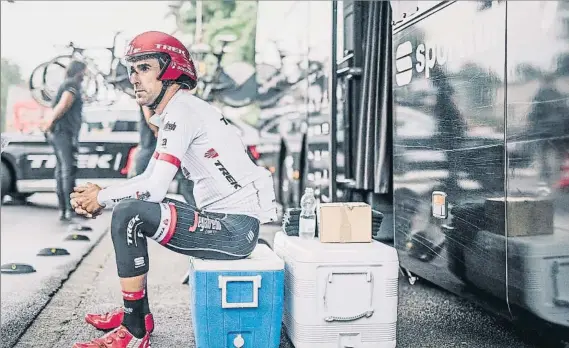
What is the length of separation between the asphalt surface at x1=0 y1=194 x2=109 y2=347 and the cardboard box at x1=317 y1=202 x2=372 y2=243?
1478mm

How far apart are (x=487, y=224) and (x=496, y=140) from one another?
361 mm

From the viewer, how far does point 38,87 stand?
7562 mm

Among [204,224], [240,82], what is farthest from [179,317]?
[240,82]

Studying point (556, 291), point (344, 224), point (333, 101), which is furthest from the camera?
point (333, 101)

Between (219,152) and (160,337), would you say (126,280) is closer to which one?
(160,337)

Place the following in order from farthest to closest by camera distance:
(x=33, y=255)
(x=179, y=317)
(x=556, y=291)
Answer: (x=33, y=255)
(x=179, y=317)
(x=556, y=291)

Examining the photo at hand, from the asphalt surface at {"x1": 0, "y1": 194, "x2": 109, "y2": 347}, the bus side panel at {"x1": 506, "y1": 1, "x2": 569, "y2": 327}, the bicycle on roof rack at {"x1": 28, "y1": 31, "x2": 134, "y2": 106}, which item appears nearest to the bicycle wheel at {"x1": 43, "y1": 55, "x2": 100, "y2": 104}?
the bicycle on roof rack at {"x1": 28, "y1": 31, "x2": 134, "y2": 106}

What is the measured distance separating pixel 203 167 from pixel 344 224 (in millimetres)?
678

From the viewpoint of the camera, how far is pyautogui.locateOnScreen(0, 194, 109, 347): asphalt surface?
400 cm

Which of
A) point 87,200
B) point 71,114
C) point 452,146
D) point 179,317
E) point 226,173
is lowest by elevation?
point 179,317

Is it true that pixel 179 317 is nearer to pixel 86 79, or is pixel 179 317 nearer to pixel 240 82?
pixel 86 79

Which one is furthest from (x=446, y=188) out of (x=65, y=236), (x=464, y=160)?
(x=65, y=236)

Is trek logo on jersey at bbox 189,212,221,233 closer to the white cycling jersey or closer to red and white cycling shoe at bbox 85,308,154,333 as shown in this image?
the white cycling jersey

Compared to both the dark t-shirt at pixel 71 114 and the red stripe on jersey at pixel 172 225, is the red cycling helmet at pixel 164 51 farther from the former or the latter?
the dark t-shirt at pixel 71 114
